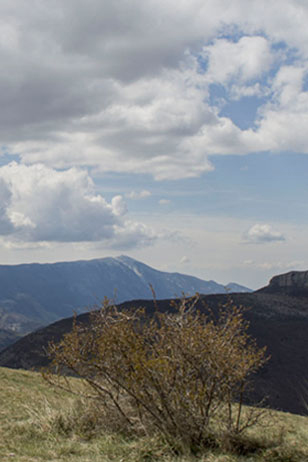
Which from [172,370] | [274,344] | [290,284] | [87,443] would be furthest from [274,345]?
[87,443]

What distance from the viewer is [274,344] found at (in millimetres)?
59438

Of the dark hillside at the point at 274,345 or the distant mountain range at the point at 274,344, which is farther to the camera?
the dark hillside at the point at 274,345

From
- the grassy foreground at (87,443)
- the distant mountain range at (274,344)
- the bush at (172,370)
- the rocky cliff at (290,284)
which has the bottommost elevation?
the distant mountain range at (274,344)

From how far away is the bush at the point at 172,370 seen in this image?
7.68 m

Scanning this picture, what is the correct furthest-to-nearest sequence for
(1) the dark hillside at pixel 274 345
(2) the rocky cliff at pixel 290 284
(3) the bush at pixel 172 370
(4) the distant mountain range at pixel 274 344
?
(2) the rocky cliff at pixel 290 284 → (1) the dark hillside at pixel 274 345 → (4) the distant mountain range at pixel 274 344 → (3) the bush at pixel 172 370

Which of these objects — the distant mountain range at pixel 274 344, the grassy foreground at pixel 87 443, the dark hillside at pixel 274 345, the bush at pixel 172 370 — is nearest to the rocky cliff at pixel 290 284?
the distant mountain range at pixel 274 344

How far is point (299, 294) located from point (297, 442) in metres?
A: 83.7

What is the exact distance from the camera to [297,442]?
8.25m

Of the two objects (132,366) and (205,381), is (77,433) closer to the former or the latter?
(132,366)

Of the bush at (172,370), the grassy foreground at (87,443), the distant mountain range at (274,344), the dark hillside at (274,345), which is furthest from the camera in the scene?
the dark hillside at (274,345)

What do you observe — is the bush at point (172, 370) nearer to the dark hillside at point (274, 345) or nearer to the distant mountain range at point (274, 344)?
the distant mountain range at point (274, 344)

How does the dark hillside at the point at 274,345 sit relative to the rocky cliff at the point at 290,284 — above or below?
below

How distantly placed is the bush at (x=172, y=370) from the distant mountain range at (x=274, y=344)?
31.2 m

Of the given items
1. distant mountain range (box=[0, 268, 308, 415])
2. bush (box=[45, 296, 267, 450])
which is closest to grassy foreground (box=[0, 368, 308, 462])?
bush (box=[45, 296, 267, 450])
